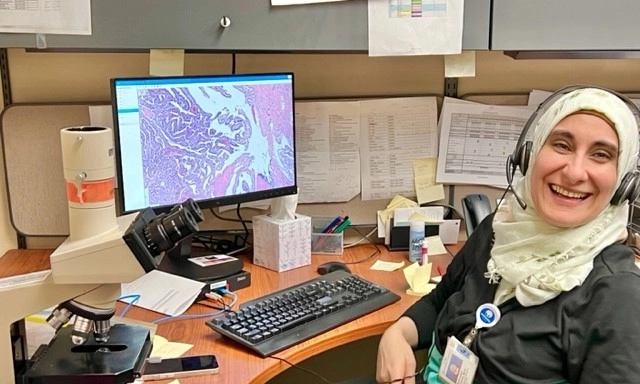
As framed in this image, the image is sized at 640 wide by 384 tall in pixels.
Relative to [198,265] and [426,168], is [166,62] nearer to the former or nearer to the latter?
[198,265]

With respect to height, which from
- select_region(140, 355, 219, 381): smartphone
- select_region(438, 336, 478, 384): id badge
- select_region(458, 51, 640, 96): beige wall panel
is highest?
select_region(458, 51, 640, 96): beige wall panel

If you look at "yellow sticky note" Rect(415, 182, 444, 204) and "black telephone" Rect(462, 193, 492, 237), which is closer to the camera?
"black telephone" Rect(462, 193, 492, 237)

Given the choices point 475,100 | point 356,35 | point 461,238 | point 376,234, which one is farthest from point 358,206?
point 356,35

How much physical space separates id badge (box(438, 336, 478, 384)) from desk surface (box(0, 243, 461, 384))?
21 centimetres

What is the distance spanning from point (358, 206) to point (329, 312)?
0.54 meters

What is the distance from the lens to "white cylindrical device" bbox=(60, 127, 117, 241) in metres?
0.99

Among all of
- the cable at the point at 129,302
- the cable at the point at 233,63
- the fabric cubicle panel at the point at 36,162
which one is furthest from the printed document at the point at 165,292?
the cable at the point at 233,63

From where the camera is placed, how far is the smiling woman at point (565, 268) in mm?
1128

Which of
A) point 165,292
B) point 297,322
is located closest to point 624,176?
point 297,322

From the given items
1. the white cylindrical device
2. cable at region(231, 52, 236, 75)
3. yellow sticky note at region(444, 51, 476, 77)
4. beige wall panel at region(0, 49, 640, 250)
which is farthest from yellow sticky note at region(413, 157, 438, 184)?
the white cylindrical device

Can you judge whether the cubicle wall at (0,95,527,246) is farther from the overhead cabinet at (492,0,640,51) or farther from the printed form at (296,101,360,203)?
the overhead cabinet at (492,0,640,51)

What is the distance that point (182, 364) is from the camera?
124cm

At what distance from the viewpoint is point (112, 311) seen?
108cm

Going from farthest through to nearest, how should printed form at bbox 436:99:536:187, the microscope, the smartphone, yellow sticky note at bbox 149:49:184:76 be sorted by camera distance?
printed form at bbox 436:99:536:187 → yellow sticky note at bbox 149:49:184:76 → the smartphone → the microscope
